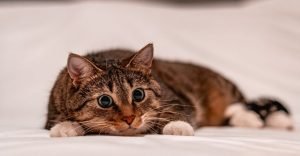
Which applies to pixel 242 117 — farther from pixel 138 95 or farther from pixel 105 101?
pixel 105 101

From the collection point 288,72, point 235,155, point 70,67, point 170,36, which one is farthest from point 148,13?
point 235,155

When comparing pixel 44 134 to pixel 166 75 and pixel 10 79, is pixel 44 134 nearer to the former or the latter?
pixel 166 75

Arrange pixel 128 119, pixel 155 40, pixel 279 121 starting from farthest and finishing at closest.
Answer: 1. pixel 155 40
2. pixel 279 121
3. pixel 128 119

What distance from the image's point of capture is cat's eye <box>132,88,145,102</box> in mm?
2207

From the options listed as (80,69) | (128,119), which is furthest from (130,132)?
(80,69)

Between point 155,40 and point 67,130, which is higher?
point 155,40

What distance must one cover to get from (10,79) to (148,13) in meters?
1.07

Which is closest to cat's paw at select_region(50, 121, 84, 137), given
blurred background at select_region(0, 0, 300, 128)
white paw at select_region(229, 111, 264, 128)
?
white paw at select_region(229, 111, 264, 128)

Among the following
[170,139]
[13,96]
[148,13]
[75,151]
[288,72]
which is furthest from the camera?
[148,13]

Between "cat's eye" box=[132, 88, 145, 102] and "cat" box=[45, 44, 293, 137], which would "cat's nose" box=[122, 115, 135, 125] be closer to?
"cat" box=[45, 44, 293, 137]

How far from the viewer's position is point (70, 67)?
219 cm

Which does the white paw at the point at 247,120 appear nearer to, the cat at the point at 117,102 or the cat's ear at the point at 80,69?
the cat at the point at 117,102

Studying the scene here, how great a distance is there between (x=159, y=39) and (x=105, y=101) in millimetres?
1686

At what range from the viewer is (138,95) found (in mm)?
2227
